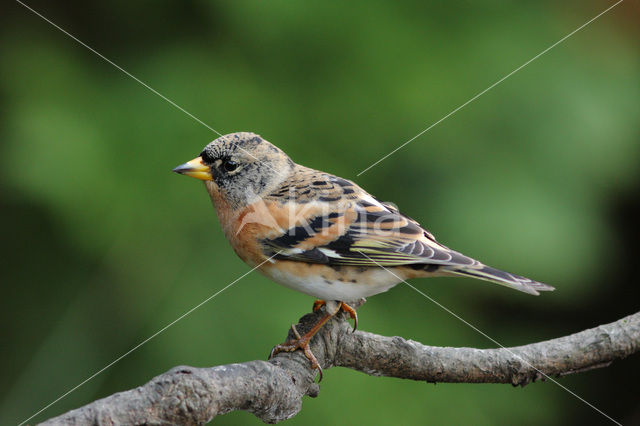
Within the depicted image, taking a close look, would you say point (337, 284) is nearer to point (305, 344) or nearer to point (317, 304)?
point (305, 344)

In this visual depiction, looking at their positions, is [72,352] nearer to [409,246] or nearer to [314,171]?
[314,171]

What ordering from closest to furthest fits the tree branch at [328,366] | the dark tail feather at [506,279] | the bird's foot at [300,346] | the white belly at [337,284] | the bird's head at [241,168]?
the tree branch at [328,366]
the dark tail feather at [506,279]
the bird's foot at [300,346]
the white belly at [337,284]
the bird's head at [241,168]

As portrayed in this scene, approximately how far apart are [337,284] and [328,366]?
339 mm

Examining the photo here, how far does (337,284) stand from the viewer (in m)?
2.70

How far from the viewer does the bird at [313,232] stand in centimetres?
270

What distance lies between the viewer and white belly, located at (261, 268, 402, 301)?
8.84 feet

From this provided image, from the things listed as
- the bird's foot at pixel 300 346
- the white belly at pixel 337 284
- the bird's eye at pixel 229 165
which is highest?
the bird's eye at pixel 229 165

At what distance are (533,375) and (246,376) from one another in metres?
1.10

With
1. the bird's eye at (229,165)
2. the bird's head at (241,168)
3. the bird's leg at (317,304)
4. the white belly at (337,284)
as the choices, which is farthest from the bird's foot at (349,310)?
the bird's eye at (229,165)

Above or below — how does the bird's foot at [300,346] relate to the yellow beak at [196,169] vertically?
below

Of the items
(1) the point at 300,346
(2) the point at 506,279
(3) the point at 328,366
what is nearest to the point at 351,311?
(3) the point at 328,366

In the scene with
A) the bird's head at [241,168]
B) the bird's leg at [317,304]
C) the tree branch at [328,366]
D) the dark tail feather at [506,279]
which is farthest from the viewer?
the bird's leg at [317,304]

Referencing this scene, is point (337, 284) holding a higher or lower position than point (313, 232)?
lower

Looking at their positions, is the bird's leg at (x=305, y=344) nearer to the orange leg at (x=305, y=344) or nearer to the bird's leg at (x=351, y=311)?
the orange leg at (x=305, y=344)
